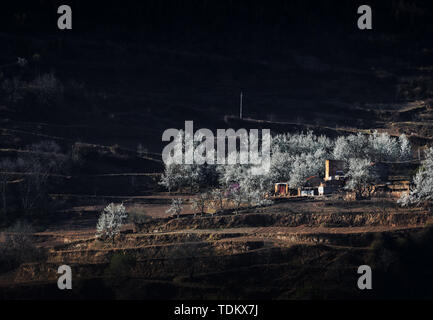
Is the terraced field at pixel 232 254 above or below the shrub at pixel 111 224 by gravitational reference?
below

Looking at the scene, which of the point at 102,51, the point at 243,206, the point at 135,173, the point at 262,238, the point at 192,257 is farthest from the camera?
the point at 102,51

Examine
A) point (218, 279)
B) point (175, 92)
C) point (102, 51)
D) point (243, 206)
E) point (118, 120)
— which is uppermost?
point (102, 51)

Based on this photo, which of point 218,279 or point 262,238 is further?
point 262,238

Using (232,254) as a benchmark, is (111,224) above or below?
above

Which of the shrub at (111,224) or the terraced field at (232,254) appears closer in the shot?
the terraced field at (232,254)

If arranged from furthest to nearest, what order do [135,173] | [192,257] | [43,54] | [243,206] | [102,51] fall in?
[102,51]
[43,54]
[135,173]
[243,206]
[192,257]

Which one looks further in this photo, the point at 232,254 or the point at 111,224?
the point at 111,224

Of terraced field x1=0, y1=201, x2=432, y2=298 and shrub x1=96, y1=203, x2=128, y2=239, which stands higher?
shrub x1=96, y1=203, x2=128, y2=239

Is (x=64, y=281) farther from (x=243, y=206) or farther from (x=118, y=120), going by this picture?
(x=118, y=120)

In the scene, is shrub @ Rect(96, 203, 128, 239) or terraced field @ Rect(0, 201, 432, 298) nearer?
terraced field @ Rect(0, 201, 432, 298)

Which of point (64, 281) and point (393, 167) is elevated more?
point (393, 167)

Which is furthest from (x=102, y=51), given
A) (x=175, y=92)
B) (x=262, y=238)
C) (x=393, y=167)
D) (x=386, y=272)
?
(x=386, y=272)
